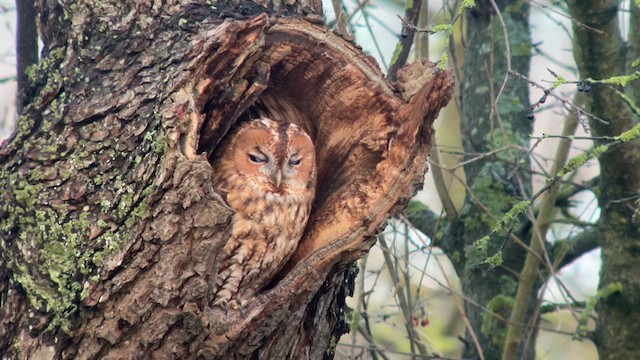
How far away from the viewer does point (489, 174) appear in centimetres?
406

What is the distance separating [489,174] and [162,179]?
7.51ft

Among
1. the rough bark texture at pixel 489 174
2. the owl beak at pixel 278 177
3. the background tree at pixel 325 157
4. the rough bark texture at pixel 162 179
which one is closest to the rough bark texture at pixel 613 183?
the background tree at pixel 325 157

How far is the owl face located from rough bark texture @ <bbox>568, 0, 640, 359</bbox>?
1155mm

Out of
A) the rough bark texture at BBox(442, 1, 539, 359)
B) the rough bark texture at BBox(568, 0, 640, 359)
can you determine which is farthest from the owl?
the rough bark texture at BBox(568, 0, 640, 359)

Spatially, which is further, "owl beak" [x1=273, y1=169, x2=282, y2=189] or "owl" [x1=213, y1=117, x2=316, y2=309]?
"owl beak" [x1=273, y1=169, x2=282, y2=189]

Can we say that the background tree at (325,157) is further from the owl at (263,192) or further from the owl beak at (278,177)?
the owl beak at (278,177)

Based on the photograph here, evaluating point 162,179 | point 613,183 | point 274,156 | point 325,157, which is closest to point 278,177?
point 274,156

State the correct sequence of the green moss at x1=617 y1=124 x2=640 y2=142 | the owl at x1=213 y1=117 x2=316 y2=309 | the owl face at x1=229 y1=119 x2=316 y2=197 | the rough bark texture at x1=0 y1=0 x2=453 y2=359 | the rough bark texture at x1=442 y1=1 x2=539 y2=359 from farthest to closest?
the rough bark texture at x1=442 y1=1 x2=539 y2=359, the owl face at x1=229 y1=119 x2=316 y2=197, the owl at x1=213 y1=117 x2=316 y2=309, the green moss at x1=617 y1=124 x2=640 y2=142, the rough bark texture at x1=0 y1=0 x2=453 y2=359

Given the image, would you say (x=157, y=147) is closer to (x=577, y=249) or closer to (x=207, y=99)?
(x=207, y=99)

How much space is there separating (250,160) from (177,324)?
1.25 meters

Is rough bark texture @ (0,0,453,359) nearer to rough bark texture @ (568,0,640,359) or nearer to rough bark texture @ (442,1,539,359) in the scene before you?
rough bark texture @ (568,0,640,359)

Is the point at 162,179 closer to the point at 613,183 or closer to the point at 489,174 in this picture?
the point at 613,183

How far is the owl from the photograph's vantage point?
9.80ft

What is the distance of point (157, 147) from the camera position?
2188mm
